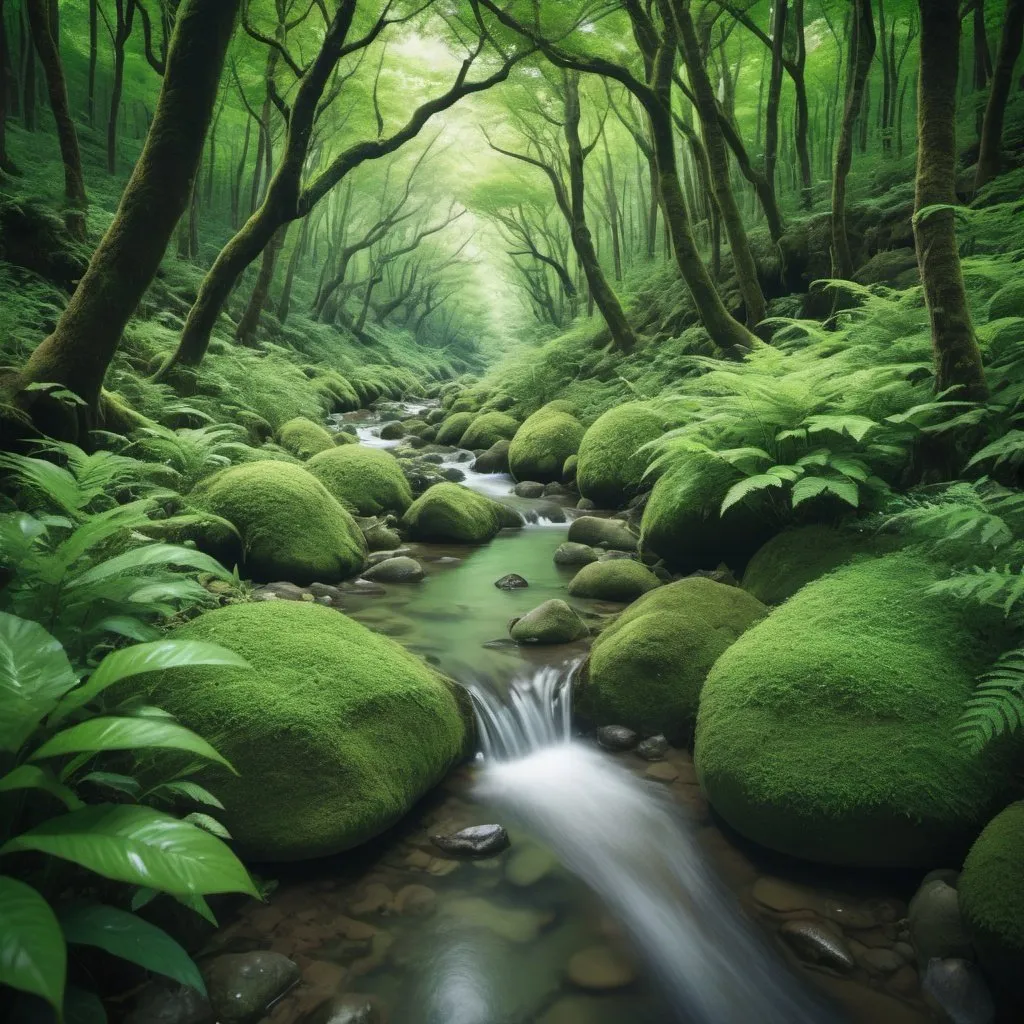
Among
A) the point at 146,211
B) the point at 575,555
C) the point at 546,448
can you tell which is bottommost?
the point at 575,555

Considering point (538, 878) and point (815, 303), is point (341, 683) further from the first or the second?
point (815, 303)

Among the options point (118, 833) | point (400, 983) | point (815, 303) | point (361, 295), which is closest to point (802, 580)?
point (400, 983)

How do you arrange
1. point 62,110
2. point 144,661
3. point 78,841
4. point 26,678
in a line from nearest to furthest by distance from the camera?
point 78,841 < point 26,678 < point 144,661 < point 62,110

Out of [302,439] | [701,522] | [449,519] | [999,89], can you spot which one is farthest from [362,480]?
[999,89]

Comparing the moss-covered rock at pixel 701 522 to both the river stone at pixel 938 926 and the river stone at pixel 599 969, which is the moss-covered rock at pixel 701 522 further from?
the river stone at pixel 599 969

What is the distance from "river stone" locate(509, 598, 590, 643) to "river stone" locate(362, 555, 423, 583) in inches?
71.5

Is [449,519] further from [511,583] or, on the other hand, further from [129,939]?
[129,939]

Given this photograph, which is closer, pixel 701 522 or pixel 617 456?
pixel 701 522

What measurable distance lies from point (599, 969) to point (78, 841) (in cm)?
202

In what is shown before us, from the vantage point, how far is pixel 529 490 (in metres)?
11.5

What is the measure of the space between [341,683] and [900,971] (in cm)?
268

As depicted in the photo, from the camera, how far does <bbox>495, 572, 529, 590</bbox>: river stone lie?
7083 millimetres

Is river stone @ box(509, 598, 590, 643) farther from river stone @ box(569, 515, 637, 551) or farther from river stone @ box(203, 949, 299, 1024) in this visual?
river stone @ box(203, 949, 299, 1024)

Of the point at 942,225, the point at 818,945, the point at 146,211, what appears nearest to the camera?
the point at 818,945
